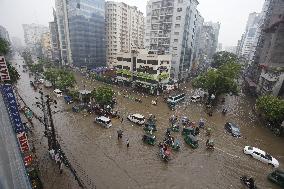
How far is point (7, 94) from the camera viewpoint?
16688 mm

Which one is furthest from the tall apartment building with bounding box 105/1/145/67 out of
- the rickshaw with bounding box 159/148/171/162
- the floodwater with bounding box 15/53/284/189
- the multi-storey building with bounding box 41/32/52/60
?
the rickshaw with bounding box 159/148/171/162

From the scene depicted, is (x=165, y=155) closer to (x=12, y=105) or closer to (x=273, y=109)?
(x=12, y=105)

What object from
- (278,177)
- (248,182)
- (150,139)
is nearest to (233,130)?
(278,177)

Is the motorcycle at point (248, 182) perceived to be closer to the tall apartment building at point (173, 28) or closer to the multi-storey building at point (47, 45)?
the tall apartment building at point (173, 28)

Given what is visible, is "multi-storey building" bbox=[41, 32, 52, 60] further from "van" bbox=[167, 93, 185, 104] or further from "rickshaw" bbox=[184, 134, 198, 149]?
"rickshaw" bbox=[184, 134, 198, 149]

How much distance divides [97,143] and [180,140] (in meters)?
12.8

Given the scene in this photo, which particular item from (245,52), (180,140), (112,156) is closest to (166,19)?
(180,140)

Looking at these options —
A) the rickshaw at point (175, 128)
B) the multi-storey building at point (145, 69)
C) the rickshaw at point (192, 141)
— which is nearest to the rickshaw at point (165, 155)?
the rickshaw at point (192, 141)

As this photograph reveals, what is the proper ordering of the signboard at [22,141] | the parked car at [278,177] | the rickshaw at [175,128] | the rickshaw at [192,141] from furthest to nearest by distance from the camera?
the rickshaw at [175,128] → the rickshaw at [192,141] → the parked car at [278,177] → the signboard at [22,141]

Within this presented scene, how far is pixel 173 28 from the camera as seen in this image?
7244cm

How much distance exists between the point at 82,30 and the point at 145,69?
178 feet

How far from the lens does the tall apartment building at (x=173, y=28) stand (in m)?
70.6

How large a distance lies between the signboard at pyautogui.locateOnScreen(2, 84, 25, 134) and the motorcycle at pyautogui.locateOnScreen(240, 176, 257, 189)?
76.4 ft

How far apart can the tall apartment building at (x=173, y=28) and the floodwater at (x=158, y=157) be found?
1490 inches
